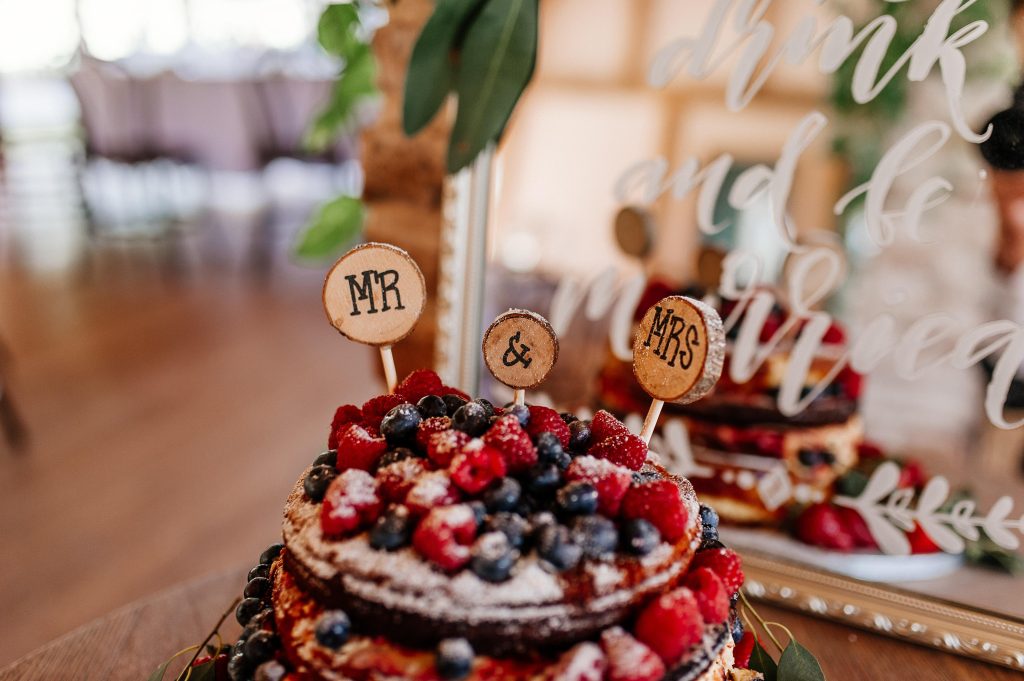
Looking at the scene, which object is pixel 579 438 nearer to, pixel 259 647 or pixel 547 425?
pixel 547 425

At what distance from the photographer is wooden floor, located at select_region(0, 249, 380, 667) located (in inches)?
94.7

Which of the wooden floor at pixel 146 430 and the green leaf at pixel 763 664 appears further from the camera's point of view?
the wooden floor at pixel 146 430

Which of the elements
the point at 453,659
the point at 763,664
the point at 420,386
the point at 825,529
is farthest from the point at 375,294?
the point at 825,529

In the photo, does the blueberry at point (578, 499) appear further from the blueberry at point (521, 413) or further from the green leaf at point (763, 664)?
the green leaf at point (763, 664)

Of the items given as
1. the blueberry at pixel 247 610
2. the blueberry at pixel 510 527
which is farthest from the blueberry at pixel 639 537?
the blueberry at pixel 247 610

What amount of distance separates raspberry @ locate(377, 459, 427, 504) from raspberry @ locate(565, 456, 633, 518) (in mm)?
168

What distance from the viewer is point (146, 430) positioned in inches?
128

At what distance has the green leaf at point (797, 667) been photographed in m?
1.03

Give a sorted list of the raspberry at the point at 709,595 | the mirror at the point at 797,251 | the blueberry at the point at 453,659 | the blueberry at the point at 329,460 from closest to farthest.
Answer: the blueberry at the point at 453,659 → the raspberry at the point at 709,595 → the blueberry at the point at 329,460 → the mirror at the point at 797,251

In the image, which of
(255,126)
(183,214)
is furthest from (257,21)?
(255,126)

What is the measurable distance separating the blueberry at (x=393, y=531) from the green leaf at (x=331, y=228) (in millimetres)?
1371

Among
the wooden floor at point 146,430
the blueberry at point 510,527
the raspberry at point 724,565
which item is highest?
the blueberry at point 510,527

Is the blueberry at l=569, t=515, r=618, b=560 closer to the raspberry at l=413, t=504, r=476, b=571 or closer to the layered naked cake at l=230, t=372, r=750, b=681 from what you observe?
the layered naked cake at l=230, t=372, r=750, b=681

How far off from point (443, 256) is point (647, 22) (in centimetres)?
70
